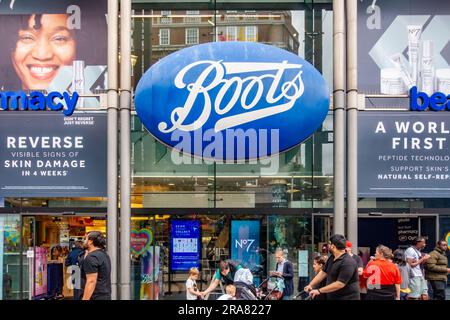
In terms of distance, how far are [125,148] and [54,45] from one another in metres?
3.30

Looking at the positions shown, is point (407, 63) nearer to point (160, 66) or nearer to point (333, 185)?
point (333, 185)

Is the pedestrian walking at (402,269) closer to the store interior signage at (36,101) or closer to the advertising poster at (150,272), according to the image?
the advertising poster at (150,272)

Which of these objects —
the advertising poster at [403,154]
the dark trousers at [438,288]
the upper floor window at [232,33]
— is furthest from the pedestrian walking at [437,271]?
the upper floor window at [232,33]

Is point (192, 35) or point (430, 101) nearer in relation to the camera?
point (430, 101)

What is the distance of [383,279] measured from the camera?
8688mm

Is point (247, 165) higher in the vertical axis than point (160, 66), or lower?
lower

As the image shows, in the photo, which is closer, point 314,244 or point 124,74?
point 124,74

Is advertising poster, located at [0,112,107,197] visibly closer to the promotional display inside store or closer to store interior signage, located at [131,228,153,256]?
the promotional display inside store

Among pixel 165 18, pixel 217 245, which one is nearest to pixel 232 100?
pixel 165 18

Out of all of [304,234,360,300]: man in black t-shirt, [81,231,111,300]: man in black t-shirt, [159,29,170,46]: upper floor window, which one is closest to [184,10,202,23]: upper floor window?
[159,29,170,46]: upper floor window

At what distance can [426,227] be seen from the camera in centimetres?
1297

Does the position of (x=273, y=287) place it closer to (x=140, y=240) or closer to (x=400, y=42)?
(x=140, y=240)
